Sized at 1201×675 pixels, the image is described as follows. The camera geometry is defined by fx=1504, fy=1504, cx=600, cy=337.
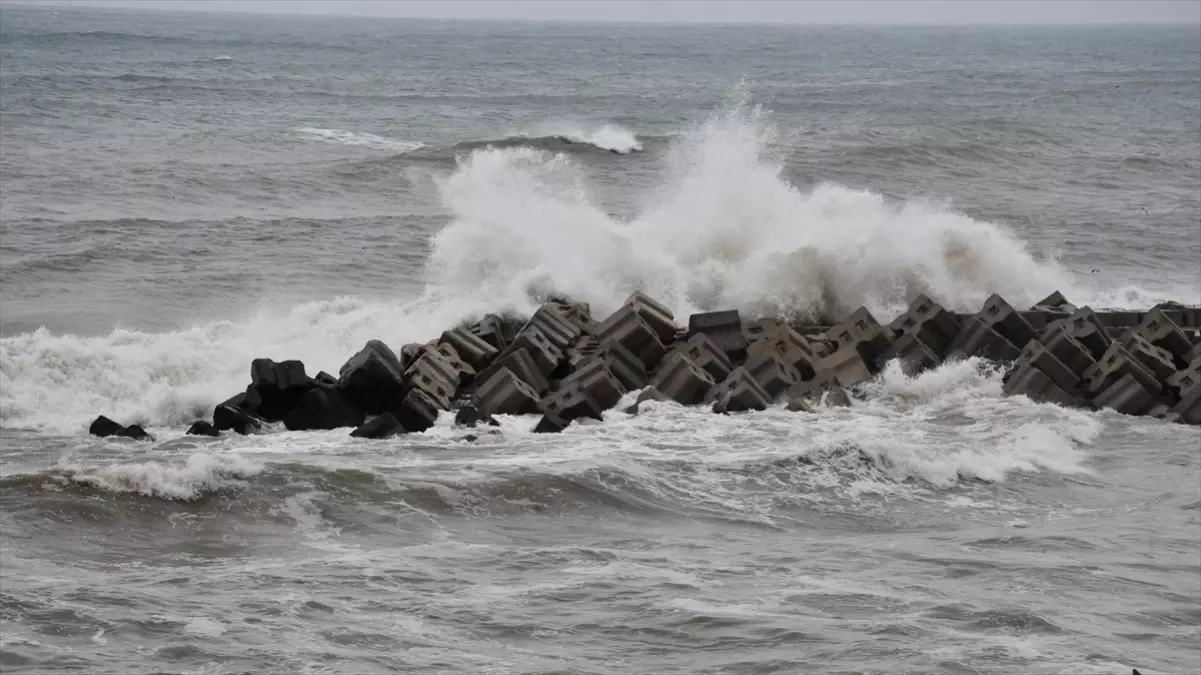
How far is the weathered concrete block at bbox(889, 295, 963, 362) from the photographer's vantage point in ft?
49.5

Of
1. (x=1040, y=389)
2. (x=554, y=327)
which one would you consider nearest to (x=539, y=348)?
(x=554, y=327)

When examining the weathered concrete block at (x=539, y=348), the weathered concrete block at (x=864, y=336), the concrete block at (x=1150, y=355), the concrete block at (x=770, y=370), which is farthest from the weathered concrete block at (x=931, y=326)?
the weathered concrete block at (x=539, y=348)

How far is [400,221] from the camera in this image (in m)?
23.9

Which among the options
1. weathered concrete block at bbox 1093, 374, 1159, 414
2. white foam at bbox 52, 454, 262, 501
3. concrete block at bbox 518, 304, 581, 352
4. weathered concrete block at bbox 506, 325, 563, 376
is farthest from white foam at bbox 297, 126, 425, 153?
white foam at bbox 52, 454, 262, 501

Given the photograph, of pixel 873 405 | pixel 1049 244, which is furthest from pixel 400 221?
pixel 873 405

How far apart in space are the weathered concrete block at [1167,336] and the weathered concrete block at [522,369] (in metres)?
6.08

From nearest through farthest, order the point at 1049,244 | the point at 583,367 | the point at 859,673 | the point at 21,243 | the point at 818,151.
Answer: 1. the point at 859,673
2. the point at 583,367
3. the point at 21,243
4. the point at 1049,244
5. the point at 818,151

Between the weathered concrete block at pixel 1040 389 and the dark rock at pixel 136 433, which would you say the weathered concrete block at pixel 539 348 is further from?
the weathered concrete block at pixel 1040 389

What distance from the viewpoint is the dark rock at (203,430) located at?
1249 cm

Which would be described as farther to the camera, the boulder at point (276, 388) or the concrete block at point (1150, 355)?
the concrete block at point (1150, 355)

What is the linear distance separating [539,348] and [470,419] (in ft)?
5.15

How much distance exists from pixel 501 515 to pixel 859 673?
350cm

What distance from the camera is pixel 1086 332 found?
1472 centimetres

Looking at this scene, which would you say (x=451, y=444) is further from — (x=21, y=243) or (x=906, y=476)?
(x=21, y=243)
